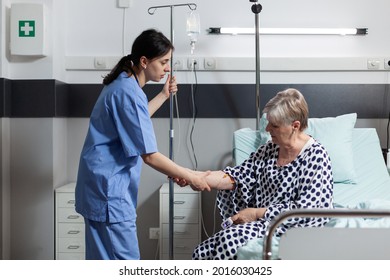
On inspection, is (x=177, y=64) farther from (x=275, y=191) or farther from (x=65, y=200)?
(x=275, y=191)

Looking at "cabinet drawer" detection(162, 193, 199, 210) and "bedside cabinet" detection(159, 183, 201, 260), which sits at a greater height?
"cabinet drawer" detection(162, 193, 199, 210)

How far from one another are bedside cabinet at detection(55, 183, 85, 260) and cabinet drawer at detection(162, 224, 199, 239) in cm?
55

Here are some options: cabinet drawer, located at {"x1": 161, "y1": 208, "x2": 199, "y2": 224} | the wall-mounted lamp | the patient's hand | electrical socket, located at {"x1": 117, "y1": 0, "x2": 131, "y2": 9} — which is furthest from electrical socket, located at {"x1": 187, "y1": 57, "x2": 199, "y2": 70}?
the patient's hand

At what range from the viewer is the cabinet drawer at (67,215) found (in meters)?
3.45

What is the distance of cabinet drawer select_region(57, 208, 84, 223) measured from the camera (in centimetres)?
345

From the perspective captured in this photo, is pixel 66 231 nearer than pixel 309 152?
No

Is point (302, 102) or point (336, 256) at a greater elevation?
point (302, 102)

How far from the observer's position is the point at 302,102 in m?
2.39

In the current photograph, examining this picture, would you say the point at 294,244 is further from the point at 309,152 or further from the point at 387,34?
the point at 387,34

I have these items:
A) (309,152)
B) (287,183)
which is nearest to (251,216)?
(287,183)

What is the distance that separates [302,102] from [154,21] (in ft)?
5.43

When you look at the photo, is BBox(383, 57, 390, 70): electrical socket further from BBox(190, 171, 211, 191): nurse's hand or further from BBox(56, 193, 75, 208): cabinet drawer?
BBox(56, 193, 75, 208): cabinet drawer

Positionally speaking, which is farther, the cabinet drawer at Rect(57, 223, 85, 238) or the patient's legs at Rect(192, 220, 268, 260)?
the cabinet drawer at Rect(57, 223, 85, 238)
